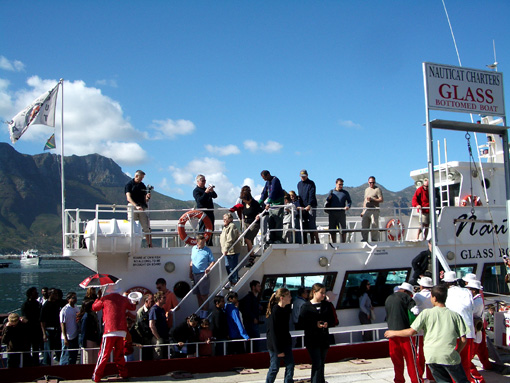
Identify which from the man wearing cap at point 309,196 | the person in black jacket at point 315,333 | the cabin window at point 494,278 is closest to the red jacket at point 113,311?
the person in black jacket at point 315,333

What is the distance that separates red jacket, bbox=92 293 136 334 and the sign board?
25.6 feet

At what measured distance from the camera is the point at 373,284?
510 inches

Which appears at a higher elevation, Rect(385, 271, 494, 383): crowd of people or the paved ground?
Rect(385, 271, 494, 383): crowd of people

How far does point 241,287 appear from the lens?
11.5m

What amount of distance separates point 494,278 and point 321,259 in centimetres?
559

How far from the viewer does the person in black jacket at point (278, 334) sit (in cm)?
738

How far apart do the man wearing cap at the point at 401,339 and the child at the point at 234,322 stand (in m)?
3.36

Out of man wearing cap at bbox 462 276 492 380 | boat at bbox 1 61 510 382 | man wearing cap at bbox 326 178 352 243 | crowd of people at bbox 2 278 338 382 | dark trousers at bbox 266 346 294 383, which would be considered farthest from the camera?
man wearing cap at bbox 326 178 352 243

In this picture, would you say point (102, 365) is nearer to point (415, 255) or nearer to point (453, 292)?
point (453, 292)

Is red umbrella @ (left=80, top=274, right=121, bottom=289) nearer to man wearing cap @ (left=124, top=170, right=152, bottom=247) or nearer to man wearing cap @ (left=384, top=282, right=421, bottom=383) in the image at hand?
man wearing cap @ (left=124, top=170, right=152, bottom=247)

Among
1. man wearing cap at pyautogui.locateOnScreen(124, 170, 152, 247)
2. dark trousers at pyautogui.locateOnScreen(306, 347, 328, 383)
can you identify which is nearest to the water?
man wearing cap at pyautogui.locateOnScreen(124, 170, 152, 247)

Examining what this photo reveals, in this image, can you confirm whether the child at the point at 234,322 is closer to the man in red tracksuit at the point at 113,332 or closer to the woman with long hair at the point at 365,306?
the man in red tracksuit at the point at 113,332

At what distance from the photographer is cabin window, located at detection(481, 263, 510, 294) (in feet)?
45.8

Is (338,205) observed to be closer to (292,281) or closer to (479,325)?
(292,281)
